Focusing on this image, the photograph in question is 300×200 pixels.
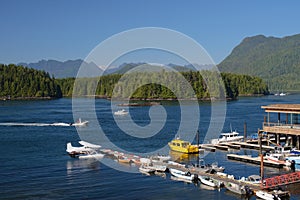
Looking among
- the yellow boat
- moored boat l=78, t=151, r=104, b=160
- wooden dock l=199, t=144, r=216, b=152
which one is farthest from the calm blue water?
the yellow boat

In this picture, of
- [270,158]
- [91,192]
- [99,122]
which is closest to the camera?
[91,192]

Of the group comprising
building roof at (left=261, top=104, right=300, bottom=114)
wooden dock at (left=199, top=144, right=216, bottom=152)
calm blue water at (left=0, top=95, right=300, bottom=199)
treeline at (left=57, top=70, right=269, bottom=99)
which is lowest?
calm blue water at (left=0, top=95, right=300, bottom=199)

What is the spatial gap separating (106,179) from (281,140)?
86.2 ft

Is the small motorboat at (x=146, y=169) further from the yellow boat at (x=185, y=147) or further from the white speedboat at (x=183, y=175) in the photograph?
the yellow boat at (x=185, y=147)

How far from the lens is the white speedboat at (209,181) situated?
33469mm

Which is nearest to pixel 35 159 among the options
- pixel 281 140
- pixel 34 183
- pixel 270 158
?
pixel 34 183

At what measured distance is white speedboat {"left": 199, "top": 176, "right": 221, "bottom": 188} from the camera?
33.5 meters

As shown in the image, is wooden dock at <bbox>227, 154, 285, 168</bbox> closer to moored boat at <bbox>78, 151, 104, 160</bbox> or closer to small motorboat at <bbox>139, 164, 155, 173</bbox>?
small motorboat at <bbox>139, 164, 155, 173</bbox>

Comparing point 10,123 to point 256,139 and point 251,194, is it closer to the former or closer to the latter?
point 256,139

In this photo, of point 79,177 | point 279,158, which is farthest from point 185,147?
point 79,177

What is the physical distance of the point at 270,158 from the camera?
133 feet

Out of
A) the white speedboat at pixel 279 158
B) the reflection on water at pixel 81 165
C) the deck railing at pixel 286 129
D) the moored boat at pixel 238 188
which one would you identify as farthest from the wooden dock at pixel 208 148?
the moored boat at pixel 238 188

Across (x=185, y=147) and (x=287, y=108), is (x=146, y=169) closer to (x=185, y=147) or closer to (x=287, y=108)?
(x=185, y=147)

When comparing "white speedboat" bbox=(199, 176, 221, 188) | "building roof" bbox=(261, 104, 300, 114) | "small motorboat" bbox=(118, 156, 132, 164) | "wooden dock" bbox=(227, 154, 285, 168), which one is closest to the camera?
"white speedboat" bbox=(199, 176, 221, 188)
